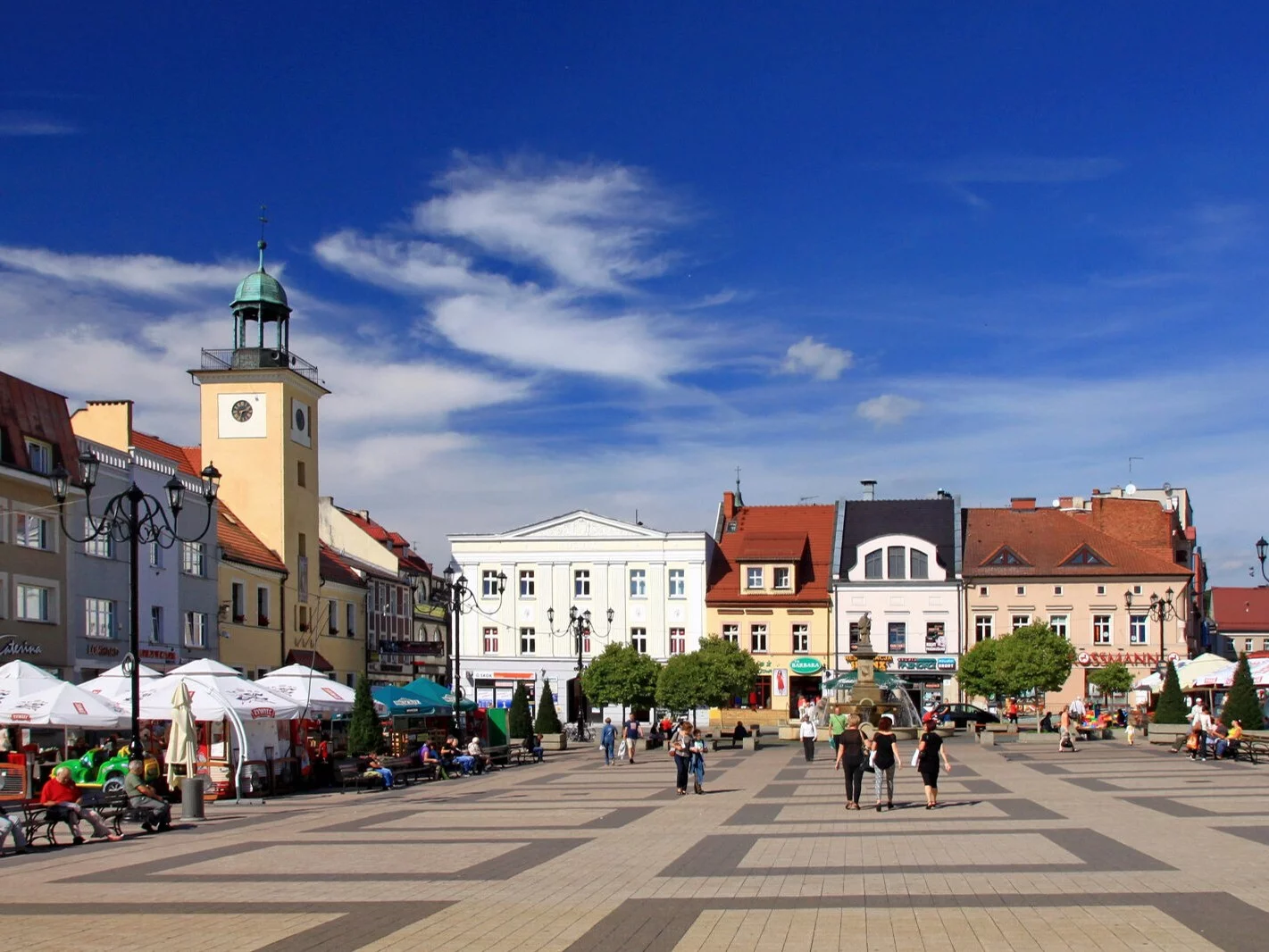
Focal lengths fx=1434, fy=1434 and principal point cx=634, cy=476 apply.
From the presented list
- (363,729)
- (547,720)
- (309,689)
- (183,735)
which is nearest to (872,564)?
(547,720)

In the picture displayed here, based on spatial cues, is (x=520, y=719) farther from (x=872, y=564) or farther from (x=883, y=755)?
(x=872, y=564)

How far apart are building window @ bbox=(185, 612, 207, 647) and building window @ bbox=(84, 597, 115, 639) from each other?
4.17 meters

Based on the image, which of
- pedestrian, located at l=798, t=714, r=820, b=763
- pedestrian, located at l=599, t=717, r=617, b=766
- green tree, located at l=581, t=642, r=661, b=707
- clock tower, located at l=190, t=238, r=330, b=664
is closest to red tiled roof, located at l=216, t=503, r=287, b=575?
clock tower, located at l=190, t=238, r=330, b=664

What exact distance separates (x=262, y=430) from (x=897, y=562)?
99.9ft

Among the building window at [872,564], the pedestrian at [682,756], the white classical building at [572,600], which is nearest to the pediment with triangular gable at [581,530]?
the white classical building at [572,600]

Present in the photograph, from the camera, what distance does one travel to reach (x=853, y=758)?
866 inches

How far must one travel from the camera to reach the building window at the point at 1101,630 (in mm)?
65625

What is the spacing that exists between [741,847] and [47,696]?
44.1 feet

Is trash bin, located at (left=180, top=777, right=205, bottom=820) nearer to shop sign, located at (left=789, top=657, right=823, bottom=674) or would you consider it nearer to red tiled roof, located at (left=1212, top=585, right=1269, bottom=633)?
shop sign, located at (left=789, top=657, right=823, bottom=674)

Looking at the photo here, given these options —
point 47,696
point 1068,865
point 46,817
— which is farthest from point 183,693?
point 1068,865

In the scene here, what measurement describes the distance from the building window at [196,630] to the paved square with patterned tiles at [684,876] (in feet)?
64.9

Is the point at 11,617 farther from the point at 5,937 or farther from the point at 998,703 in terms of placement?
the point at 998,703

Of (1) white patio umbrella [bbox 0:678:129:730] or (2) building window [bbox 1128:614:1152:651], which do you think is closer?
(1) white patio umbrella [bbox 0:678:129:730]

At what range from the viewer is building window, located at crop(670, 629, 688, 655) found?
68.1m
